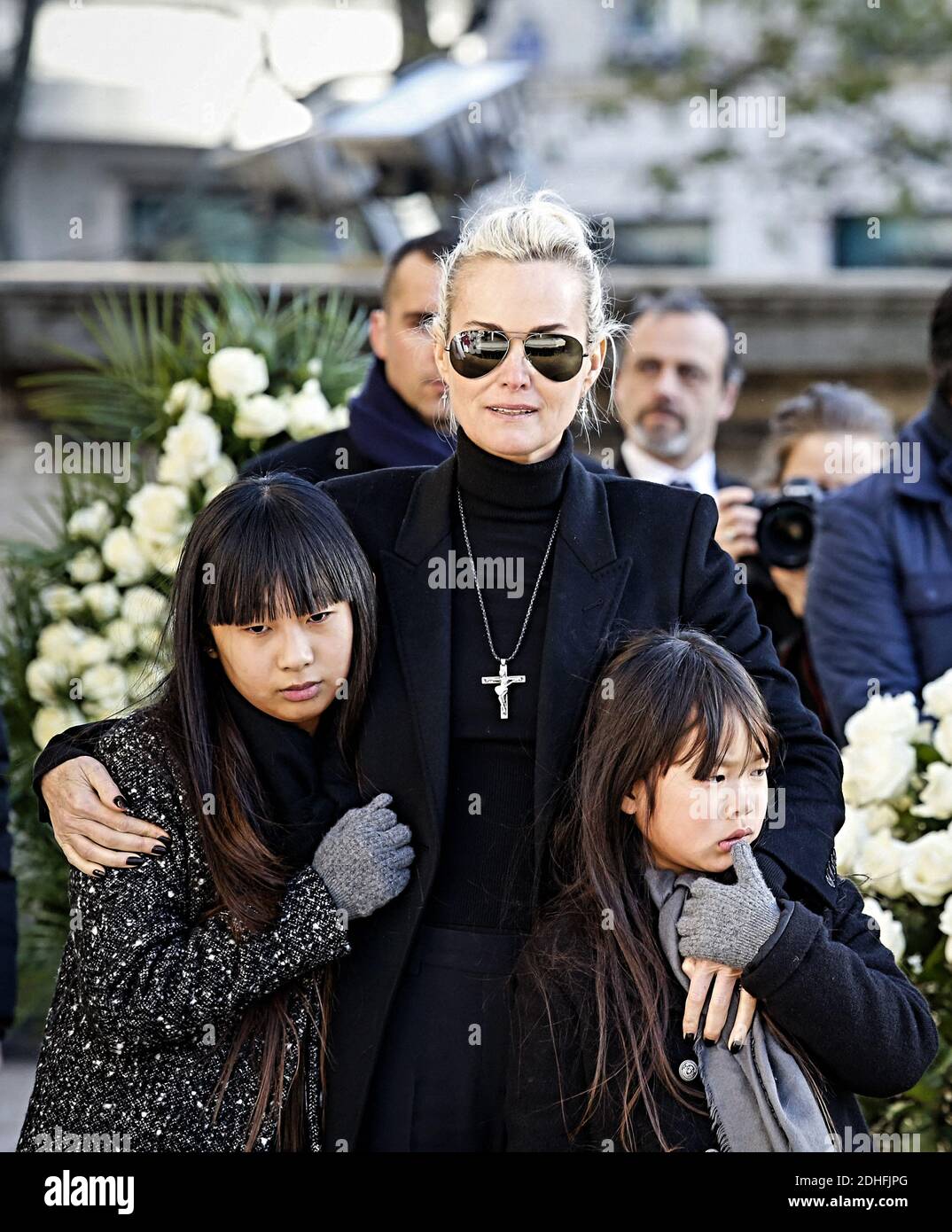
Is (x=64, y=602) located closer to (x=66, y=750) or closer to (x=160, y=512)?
(x=160, y=512)

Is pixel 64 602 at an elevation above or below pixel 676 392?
below

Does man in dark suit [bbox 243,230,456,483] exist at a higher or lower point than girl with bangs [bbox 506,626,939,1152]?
higher

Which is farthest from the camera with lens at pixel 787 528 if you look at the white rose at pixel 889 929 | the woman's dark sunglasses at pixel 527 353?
the woman's dark sunglasses at pixel 527 353

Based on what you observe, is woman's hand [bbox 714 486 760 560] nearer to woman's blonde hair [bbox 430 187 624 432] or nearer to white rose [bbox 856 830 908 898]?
white rose [bbox 856 830 908 898]

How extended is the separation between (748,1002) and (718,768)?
1.03 feet

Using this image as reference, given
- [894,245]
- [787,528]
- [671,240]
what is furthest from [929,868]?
[671,240]

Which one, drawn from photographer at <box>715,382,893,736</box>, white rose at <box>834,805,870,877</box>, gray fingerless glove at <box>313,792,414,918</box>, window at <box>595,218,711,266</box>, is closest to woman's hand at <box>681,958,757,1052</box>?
gray fingerless glove at <box>313,792,414,918</box>

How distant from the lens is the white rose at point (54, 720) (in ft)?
15.0

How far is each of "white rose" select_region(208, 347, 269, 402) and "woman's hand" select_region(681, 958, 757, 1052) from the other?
7.88 ft

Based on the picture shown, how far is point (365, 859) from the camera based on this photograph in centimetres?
248

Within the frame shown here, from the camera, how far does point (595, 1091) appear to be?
8.06ft

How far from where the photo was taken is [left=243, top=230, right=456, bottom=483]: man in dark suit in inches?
147

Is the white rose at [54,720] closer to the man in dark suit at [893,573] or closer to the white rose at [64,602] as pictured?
the white rose at [64,602]

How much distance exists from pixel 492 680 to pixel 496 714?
1.9 inches
